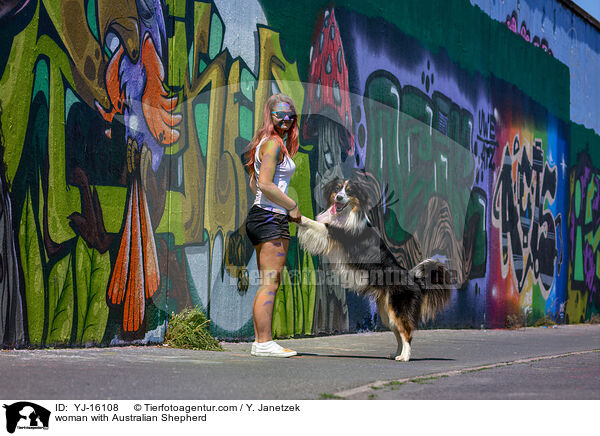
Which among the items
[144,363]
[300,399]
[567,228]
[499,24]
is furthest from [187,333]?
[567,228]

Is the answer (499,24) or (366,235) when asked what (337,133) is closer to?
(366,235)

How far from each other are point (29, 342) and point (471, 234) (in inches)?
329

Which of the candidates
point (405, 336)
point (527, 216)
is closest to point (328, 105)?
point (405, 336)

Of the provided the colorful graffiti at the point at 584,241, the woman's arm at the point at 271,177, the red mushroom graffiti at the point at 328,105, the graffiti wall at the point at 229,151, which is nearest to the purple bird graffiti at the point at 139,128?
the graffiti wall at the point at 229,151

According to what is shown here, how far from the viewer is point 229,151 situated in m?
8.65

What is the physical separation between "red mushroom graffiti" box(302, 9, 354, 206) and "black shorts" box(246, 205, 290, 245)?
2.97 metres

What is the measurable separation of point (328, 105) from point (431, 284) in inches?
131

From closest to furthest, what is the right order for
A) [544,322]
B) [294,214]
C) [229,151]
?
[294,214]
[229,151]
[544,322]

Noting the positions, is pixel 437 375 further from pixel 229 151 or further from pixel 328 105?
pixel 328 105

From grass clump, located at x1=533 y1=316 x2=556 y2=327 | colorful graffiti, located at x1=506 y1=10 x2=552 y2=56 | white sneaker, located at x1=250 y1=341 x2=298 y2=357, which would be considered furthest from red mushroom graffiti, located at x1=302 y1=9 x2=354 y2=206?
grass clump, located at x1=533 y1=316 x2=556 y2=327

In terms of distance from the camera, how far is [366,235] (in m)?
7.46
